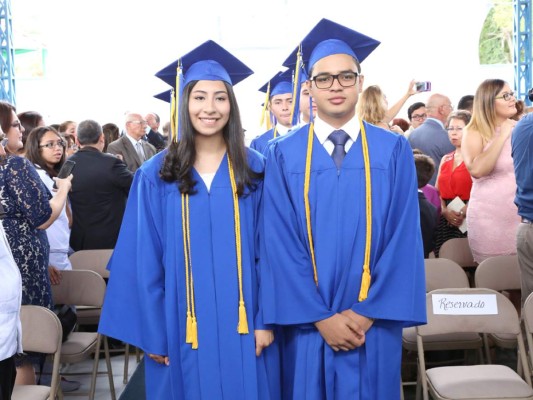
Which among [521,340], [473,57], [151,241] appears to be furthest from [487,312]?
[473,57]

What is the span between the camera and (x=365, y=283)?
2.55 metres

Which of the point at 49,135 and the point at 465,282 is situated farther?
the point at 49,135

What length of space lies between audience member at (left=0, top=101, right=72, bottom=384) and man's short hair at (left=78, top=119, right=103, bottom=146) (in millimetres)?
1332

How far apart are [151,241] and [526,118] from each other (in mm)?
1995

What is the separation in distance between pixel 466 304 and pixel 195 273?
143cm

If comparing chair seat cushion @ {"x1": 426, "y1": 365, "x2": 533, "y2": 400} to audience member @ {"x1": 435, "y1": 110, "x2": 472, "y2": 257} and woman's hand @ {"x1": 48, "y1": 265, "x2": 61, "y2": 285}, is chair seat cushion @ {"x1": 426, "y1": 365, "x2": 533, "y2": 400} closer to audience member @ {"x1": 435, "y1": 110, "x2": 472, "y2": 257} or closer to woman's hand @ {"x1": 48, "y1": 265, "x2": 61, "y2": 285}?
audience member @ {"x1": 435, "y1": 110, "x2": 472, "y2": 257}

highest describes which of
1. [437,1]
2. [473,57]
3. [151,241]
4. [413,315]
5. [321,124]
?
[437,1]

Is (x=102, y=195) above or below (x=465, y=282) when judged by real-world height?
above

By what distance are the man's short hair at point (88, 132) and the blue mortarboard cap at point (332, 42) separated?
2.74 metres

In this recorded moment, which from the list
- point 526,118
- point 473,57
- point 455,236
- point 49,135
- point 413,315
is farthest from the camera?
point 473,57

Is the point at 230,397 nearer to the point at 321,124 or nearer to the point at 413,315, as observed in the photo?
the point at 413,315

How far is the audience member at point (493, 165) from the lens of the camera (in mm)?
4484

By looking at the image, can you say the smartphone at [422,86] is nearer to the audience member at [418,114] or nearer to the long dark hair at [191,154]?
the audience member at [418,114]

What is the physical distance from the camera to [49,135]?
475cm
